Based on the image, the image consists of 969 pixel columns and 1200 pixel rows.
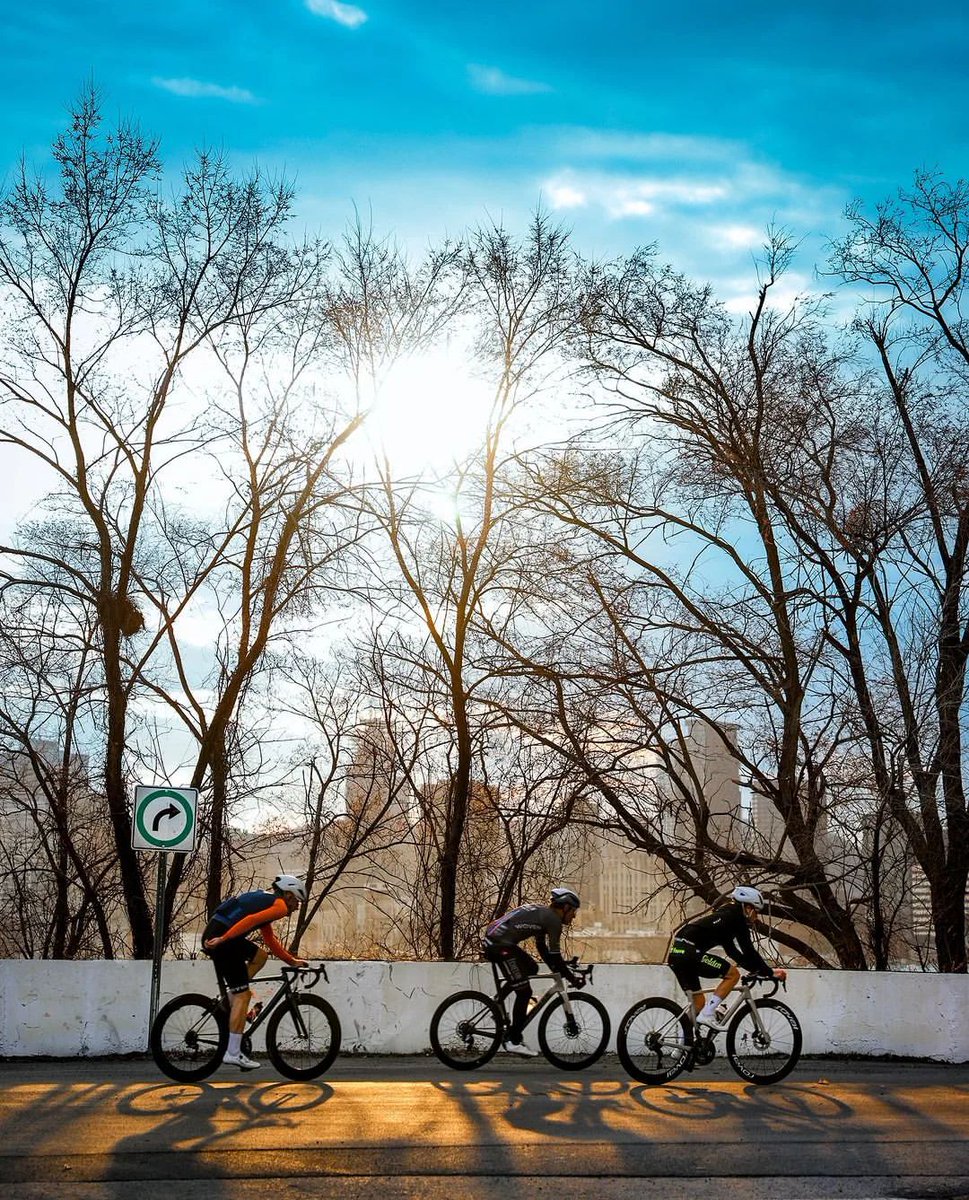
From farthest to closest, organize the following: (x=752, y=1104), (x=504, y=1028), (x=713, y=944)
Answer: (x=504, y=1028), (x=713, y=944), (x=752, y=1104)

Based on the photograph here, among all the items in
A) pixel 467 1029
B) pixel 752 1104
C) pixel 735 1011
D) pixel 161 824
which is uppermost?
pixel 161 824

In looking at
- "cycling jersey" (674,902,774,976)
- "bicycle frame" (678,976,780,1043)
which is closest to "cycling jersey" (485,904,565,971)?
"cycling jersey" (674,902,774,976)

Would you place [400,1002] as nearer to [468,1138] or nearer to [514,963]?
[514,963]

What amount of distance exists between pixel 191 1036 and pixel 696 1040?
169 inches

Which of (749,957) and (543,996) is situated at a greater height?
(749,957)

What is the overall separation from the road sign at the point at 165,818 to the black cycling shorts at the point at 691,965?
4.87 m

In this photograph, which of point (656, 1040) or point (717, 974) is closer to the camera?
point (656, 1040)

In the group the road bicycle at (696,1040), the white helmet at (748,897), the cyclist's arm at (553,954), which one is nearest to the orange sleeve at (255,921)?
the cyclist's arm at (553,954)

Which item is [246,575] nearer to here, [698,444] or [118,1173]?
[698,444]

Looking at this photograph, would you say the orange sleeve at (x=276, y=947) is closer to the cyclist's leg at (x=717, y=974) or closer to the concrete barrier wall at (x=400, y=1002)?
the concrete barrier wall at (x=400, y=1002)

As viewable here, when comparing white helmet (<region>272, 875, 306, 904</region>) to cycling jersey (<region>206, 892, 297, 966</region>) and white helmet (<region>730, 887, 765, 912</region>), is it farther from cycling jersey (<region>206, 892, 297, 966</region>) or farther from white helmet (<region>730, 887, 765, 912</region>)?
white helmet (<region>730, 887, 765, 912</region>)

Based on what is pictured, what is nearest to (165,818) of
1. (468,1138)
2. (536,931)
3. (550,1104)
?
(536,931)

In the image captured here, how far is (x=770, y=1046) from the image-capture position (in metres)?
10.9

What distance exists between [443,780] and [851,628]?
25.2 feet
